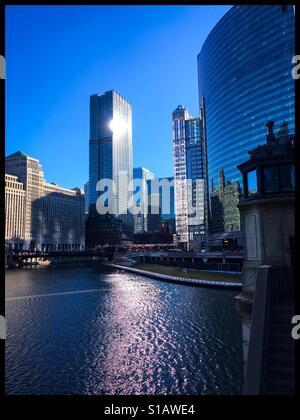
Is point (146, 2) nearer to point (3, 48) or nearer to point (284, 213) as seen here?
point (3, 48)

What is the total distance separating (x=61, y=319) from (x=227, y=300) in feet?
94.3

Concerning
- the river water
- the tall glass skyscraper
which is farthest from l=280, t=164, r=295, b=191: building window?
the tall glass skyscraper

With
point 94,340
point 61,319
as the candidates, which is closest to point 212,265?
point 61,319

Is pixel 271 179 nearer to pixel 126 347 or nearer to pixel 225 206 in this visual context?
pixel 126 347

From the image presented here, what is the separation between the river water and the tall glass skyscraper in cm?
10031

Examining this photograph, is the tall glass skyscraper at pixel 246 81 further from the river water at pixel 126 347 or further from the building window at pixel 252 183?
the building window at pixel 252 183

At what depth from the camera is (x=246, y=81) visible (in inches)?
6206

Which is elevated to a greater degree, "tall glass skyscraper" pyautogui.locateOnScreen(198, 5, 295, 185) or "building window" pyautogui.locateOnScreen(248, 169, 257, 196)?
"tall glass skyscraper" pyautogui.locateOnScreen(198, 5, 295, 185)

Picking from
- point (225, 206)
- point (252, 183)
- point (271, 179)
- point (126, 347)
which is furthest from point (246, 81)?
point (271, 179)

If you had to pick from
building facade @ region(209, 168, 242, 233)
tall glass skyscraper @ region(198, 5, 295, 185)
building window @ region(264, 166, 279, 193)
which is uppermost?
tall glass skyscraper @ region(198, 5, 295, 185)

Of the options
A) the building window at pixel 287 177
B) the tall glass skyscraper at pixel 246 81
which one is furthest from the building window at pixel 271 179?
the tall glass skyscraper at pixel 246 81

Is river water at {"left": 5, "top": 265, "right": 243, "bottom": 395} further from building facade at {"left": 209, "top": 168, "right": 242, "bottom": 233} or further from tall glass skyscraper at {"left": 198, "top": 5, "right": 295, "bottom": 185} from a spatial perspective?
building facade at {"left": 209, "top": 168, "right": 242, "bottom": 233}

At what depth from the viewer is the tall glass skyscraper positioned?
138250 mm

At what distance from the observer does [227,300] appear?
186 feet
